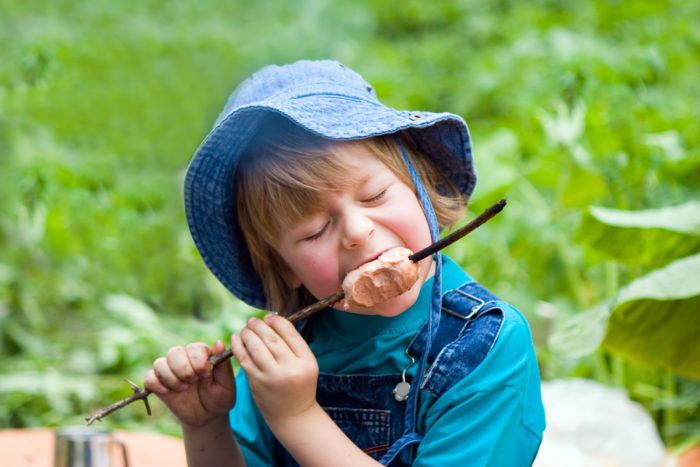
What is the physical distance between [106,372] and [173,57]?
7.95 ft

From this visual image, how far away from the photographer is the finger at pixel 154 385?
1.39 metres

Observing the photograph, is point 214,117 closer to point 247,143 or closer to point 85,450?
point 247,143

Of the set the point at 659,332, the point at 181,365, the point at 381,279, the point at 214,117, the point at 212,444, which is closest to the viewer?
the point at 381,279

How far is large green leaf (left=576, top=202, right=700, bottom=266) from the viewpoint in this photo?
2.02m

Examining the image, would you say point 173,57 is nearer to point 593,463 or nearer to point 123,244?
point 123,244

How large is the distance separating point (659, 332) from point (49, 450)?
4.26ft

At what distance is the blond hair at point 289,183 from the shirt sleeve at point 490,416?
0.90 feet

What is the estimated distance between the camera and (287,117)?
4.24 feet

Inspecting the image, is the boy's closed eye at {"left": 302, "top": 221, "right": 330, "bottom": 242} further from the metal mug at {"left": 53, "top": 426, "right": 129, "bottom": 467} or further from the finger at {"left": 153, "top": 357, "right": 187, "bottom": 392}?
the metal mug at {"left": 53, "top": 426, "right": 129, "bottom": 467}

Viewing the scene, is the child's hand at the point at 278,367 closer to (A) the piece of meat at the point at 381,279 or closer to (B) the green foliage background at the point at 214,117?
(A) the piece of meat at the point at 381,279

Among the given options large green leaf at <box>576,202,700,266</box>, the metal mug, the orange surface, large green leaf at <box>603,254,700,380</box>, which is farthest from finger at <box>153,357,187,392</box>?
large green leaf at <box>576,202,700,266</box>

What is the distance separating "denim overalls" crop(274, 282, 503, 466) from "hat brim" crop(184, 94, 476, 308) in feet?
0.68

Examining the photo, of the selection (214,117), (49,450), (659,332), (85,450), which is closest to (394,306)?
(85,450)

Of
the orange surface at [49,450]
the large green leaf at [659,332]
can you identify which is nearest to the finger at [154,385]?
the orange surface at [49,450]
